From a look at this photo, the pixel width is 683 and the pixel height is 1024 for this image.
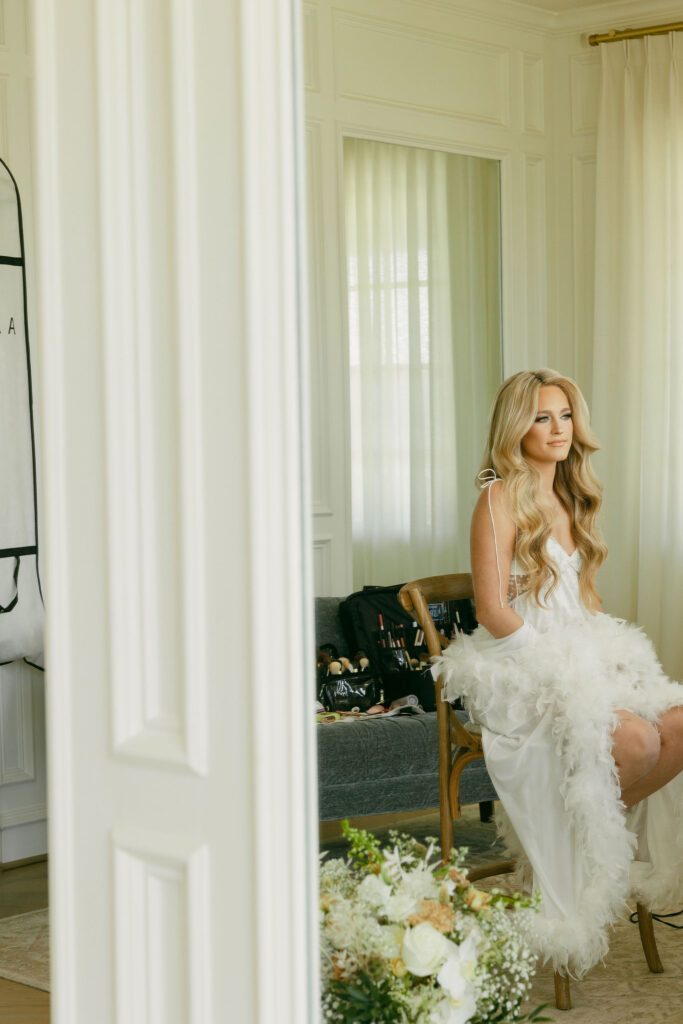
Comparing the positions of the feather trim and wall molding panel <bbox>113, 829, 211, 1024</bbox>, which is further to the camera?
the feather trim

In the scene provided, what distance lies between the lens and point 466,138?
4.92 ft

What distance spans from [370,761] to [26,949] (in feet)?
5.08

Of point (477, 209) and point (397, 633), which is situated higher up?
point (477, 209)

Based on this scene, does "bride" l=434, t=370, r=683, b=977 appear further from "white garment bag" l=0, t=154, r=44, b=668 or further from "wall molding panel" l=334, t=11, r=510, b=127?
"white garment bag" l=0, t=154, r=44, b=668

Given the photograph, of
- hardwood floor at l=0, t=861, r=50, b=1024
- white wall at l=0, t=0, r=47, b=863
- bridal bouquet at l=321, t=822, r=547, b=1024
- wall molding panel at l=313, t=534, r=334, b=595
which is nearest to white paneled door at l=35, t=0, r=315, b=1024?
wall molding panel at l=313, t=534, r=334, b=595

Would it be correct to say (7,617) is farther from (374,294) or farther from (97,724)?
(374,294)

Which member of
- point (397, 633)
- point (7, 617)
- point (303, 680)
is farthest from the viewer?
point (7, 617)

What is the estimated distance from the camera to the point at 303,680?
1.35 metres

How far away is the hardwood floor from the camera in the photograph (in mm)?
2521

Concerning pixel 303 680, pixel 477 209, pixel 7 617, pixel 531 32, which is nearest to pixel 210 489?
pixel 303 680

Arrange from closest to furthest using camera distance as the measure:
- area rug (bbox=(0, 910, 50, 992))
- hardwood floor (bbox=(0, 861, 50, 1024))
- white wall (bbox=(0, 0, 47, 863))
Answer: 1. hardwood floor (bbox=(0, 861, 50, 1024))
2. area rug (bbox=(0, 910, 50, 992))
3. white wall (bbox=(0, 0, 47, 863))

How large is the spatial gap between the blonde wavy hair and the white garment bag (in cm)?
215

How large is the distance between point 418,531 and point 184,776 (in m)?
0.40

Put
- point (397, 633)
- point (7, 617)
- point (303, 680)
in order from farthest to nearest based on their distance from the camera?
1. point (7, 617)
2. point (397, 633)
3. point (303, 680)
